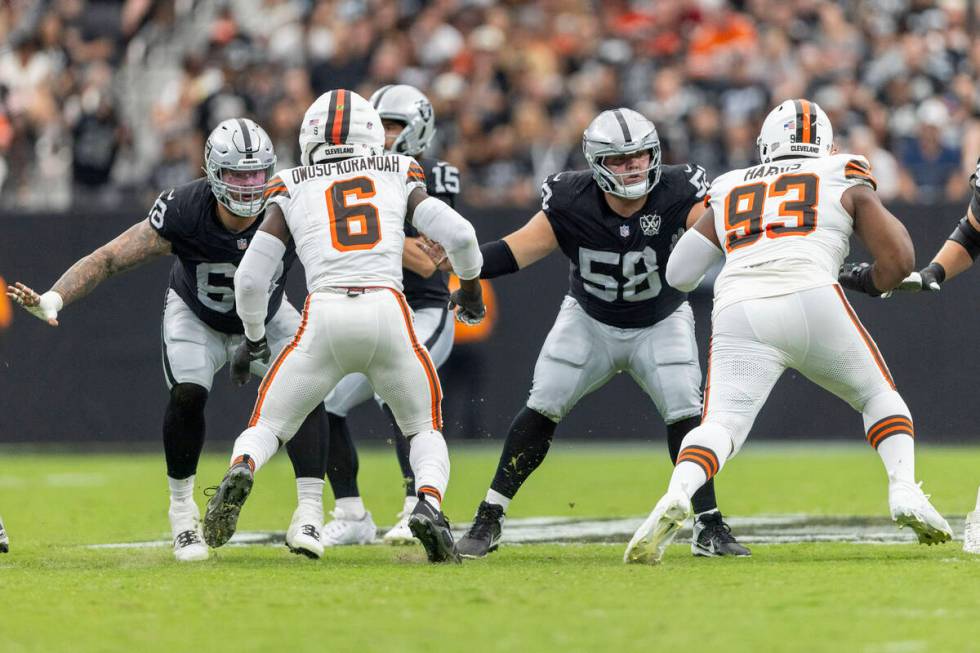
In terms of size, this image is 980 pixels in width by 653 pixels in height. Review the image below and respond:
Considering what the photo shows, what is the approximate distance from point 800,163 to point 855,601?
6.81ft

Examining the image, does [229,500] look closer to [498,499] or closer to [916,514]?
[498,499]

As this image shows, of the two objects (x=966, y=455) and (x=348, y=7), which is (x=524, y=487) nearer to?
(x=966, y=455)

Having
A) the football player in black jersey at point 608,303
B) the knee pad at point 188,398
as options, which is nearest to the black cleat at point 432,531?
the football player in black jersey at point 608,303

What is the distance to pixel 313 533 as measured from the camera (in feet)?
22.1

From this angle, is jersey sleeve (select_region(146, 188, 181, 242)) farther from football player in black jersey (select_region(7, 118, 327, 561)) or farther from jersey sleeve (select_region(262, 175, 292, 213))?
jersey sleeve (select_region(262, 175, 292, 213))

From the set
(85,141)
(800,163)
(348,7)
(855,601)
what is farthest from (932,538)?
(348,7)

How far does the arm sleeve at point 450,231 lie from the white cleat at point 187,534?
167 cm

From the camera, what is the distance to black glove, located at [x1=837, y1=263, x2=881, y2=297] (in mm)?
6398

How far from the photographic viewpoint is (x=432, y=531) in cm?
611

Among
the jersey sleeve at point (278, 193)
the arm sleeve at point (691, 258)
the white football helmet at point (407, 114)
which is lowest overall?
the arm sleeve at point (691, 258)

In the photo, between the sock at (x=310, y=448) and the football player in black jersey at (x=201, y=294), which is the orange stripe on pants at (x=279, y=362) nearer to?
the football player in black jersey at (x=201, y=294)

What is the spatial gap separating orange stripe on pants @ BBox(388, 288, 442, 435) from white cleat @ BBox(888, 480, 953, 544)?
1834mm

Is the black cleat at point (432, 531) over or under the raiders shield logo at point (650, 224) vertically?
under

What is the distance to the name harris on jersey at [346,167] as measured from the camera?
253 inches
